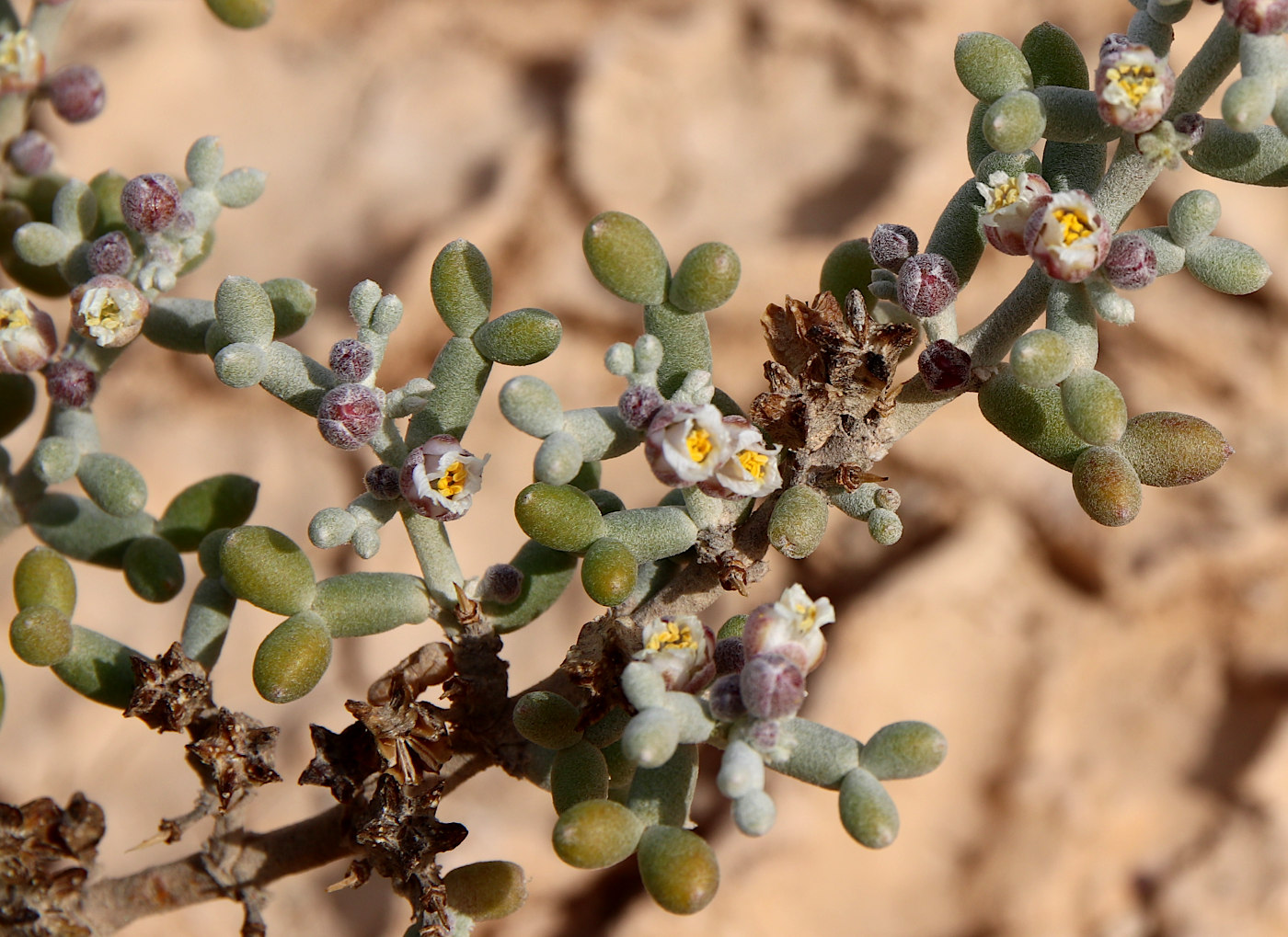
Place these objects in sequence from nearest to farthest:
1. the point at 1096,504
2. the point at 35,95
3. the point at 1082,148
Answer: the point at 1096,504
the point at 1082,148
the point at 35,95

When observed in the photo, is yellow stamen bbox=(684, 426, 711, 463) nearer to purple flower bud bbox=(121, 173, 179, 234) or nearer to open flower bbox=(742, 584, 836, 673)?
open flower bbox=(742, 584, 836, 673)

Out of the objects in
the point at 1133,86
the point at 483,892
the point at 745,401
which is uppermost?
the point at 1133,86

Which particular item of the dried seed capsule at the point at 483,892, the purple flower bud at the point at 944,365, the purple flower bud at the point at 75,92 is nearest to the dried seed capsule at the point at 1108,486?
the purple flower bud at the point at 944,365

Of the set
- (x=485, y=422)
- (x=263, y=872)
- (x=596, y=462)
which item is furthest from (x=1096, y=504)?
(x=485, y=422)

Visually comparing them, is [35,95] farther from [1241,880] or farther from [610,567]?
[1241,880]

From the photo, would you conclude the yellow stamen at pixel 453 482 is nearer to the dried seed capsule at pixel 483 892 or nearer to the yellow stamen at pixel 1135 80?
the dried seed capsule at pixel 483 892

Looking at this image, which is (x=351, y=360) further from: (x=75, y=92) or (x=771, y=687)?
(x=75, y=92)

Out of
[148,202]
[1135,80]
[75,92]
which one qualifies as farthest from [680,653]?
[75,92]
